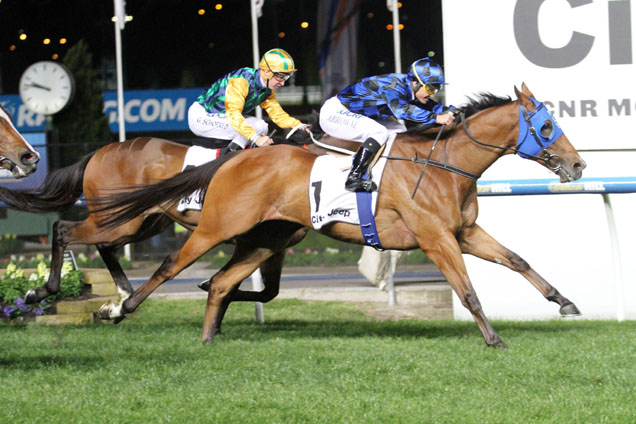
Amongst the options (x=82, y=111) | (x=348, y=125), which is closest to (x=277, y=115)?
(x=348, y=125)

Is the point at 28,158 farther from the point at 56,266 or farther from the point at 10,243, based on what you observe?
the point at 10,243

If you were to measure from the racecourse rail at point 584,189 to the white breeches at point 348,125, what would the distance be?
109cm

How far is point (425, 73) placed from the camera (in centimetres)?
583

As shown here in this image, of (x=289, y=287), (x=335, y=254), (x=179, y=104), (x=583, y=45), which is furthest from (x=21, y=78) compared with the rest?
(x=583, y=45)

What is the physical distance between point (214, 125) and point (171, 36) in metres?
6.96

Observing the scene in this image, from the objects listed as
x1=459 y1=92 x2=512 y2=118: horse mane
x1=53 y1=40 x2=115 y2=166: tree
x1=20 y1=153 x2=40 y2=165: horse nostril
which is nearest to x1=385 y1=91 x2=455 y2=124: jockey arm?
x1=459 y1=92 x2=512 y2=118: horse mane

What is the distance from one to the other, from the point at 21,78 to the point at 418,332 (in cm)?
867

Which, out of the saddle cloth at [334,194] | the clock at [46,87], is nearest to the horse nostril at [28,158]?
the saddle cloth at [334,194]

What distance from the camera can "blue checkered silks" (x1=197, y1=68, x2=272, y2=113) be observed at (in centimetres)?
664

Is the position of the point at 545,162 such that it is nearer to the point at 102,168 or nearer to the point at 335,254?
the point at 102,168

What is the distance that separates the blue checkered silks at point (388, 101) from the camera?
587 cm

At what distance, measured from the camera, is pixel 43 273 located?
764 centimetres

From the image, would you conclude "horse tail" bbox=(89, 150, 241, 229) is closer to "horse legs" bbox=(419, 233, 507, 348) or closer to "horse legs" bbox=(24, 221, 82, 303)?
"horse legs" bbox=(24, 221, 82, 303)

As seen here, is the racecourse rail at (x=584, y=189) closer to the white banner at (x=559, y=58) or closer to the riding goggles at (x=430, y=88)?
the white banner at (x=559, y=58)
